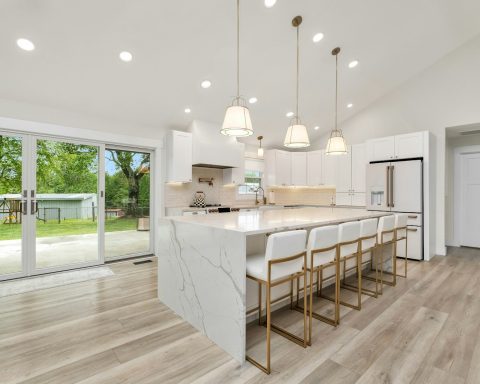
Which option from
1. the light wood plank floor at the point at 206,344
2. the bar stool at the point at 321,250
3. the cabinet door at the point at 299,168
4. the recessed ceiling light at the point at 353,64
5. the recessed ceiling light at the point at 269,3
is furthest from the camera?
the cabinet door at the point at 299,168

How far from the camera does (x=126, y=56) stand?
3451 millimetres

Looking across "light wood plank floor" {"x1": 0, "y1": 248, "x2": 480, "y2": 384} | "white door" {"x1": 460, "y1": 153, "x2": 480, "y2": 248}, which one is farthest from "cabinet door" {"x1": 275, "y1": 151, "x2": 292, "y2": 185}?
"light wood plank floor" {"x1": 0, "y1": 248, "x2": 480, "y2": 384}

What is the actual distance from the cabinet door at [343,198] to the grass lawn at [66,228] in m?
4.41

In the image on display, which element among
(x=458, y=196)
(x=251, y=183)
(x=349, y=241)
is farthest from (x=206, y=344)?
(x=458, y=196)

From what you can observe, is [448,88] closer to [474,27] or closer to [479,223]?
[474,27]

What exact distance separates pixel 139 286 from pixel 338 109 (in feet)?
17.1

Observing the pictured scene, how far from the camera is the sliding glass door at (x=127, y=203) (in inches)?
185

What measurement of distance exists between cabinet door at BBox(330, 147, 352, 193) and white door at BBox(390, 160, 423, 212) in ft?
3.79

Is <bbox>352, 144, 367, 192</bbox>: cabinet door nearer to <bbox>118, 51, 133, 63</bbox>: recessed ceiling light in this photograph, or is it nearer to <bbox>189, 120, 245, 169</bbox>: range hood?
<bbox>189, 120, 245, 169</bbox>: range hood

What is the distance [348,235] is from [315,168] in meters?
4.31

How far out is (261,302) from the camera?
8.44 feet

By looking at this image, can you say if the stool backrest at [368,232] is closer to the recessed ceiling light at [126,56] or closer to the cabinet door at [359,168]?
the cabinet door at [359,168]

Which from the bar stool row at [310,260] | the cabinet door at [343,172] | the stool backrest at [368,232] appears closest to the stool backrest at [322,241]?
the bar stool row at [310,260]

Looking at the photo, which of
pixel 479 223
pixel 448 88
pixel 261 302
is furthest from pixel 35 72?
pixel 479 223
